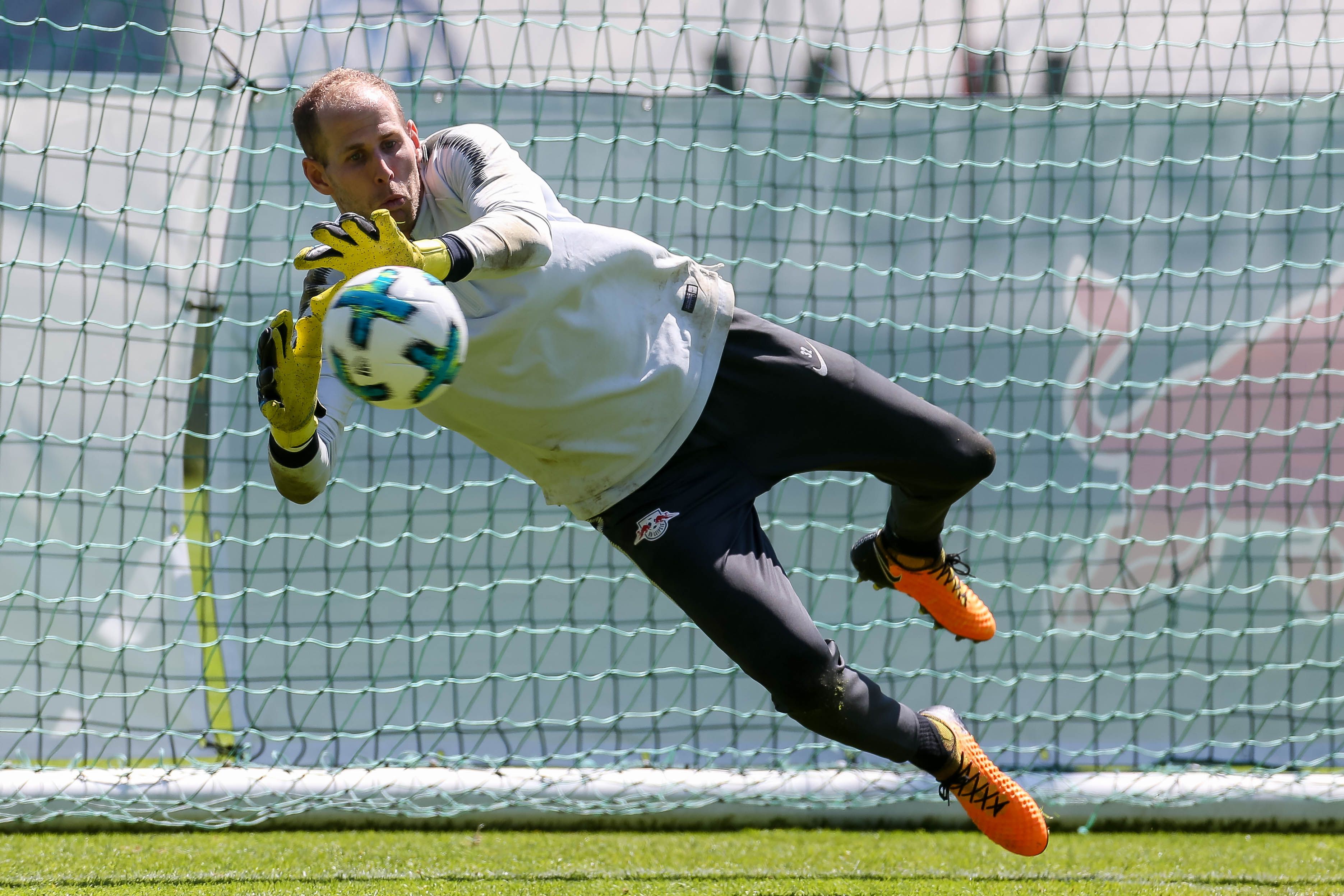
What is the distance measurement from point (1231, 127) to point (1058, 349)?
1.08m

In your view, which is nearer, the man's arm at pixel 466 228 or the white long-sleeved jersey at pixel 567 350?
the man's arm at pixel 466 228

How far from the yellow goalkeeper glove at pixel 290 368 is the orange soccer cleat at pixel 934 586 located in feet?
5.33

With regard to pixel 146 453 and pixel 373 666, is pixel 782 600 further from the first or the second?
pixel 146 453

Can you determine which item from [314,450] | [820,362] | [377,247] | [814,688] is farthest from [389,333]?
[814,688]

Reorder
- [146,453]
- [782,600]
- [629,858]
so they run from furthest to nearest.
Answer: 1. [146,453]
2. [629,858]
3. [782,600]

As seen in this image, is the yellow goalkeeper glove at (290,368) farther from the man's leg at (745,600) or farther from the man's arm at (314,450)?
the man's leg at (745,600)

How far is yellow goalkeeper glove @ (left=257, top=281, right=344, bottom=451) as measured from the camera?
7.59 ft

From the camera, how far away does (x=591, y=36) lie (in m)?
4.58

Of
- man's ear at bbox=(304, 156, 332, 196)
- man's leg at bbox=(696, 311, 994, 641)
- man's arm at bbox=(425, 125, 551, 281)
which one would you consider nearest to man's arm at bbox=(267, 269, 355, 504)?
man's ear at bbox=(304, 156, 332, 196)

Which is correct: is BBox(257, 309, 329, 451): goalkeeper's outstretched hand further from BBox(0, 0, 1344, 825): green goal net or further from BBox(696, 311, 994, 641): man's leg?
BBox(0, 0, 1344, 825): green goal net

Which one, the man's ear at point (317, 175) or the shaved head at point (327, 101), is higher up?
the shaved head at point (327, 101)

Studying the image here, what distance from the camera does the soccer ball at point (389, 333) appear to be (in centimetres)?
195

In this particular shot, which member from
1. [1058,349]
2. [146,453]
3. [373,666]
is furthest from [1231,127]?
[146,453]

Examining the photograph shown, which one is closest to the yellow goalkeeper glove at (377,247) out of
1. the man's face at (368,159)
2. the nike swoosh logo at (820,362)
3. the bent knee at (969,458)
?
the man's face at (368,159)
